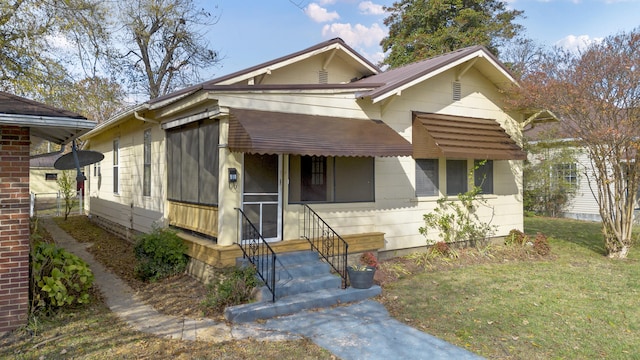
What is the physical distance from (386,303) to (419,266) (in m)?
2.60

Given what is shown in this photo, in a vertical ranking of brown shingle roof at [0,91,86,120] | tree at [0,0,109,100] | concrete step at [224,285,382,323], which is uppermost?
tree at [0,0,109,100]

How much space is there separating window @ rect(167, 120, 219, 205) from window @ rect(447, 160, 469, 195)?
6115mm

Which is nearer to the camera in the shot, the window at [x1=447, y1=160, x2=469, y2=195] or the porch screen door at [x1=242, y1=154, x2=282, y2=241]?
the porch screen door at [x1=242, y1=154, x2=282, y2=241]

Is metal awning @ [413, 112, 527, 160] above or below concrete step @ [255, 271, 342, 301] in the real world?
above

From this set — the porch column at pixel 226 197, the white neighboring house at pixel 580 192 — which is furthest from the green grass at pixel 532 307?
the white neighboring house at pixel 580 192

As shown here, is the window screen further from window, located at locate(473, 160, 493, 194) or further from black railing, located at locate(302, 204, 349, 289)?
window, located at locate(473, 160, 493, 194)

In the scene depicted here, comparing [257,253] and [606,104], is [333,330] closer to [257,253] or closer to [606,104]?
[257,253]

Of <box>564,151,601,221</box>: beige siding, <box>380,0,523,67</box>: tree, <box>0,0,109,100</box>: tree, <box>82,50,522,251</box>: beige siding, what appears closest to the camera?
<box>82,50,522,251</box>: beige siding

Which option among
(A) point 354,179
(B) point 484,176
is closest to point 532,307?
(A) point 354,179

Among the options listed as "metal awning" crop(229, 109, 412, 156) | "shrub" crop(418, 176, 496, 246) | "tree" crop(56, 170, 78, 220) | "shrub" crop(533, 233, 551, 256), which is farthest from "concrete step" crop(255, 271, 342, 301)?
"tree" crop(56, 170, 78, 220)

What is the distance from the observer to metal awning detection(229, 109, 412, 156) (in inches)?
255

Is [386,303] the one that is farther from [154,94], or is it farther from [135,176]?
[154,94]

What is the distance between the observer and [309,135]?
7156 millimetres

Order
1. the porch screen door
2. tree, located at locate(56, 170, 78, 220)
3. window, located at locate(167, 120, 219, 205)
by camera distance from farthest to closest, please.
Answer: tree, located at locate(56, 170, 78, 220) < the porch screen door < window, located at locate(167, 120, 219, 205)
